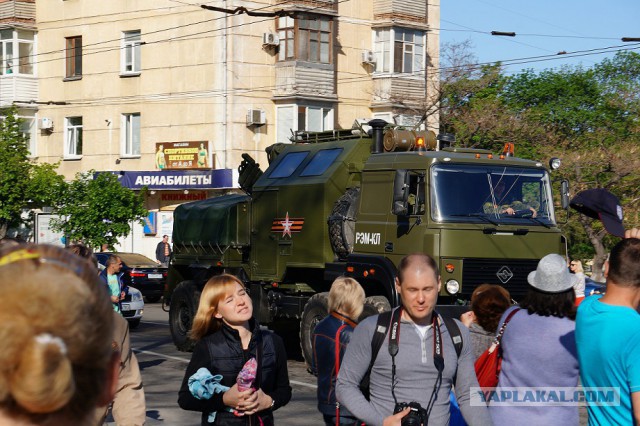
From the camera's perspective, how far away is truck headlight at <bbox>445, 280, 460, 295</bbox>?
561 inches

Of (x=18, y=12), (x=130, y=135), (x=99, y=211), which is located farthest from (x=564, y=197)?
(x=18, y=12)

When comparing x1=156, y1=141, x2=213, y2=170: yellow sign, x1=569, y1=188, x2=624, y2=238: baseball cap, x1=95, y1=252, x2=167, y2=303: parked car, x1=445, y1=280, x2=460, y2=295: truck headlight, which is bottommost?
x1=95, y1=252, x2=167, y2=303: parked car

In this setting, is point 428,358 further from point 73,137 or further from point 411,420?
point 73,137

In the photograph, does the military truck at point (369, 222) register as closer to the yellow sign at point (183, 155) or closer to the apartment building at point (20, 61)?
the yellow sign at point (183, 155)

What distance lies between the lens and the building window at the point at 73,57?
149ft

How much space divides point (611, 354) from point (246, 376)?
1.91 metres

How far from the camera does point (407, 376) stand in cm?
534

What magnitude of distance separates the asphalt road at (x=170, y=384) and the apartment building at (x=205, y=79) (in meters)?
18.4

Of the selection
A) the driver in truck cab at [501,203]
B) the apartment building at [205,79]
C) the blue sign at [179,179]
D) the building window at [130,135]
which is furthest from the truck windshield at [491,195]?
the building window at [130,135]

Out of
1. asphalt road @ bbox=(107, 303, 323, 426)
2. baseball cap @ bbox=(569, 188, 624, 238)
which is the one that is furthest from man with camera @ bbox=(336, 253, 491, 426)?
asphalt road @ bbox=(107, 303, 323, 426)

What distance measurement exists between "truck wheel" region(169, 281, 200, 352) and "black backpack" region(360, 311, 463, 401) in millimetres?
13821

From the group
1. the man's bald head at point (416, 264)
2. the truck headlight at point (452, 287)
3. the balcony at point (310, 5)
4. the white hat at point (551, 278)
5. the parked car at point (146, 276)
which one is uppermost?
the balcony at point (310, 5)

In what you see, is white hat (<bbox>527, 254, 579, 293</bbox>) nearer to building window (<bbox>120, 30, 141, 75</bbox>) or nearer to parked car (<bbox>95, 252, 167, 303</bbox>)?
parked car (<bbox>95, 252, 167, 303</bbox>)

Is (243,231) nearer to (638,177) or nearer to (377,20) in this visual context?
(638,177)
